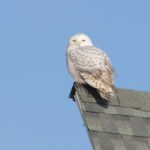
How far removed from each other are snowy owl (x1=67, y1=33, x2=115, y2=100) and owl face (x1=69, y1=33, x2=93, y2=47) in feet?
1.93

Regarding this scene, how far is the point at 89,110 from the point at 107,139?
729 millimetres

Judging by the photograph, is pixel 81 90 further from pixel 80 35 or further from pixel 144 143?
pixel 80 35

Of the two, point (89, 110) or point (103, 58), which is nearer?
point (89, 110)

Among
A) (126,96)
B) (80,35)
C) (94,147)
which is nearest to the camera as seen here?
(94,147)

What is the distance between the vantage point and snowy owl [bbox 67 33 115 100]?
12.9 meters

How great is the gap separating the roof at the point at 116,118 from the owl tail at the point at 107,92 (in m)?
0.07

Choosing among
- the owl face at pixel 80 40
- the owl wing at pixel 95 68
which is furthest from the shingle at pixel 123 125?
the owl face at pixel 80 40

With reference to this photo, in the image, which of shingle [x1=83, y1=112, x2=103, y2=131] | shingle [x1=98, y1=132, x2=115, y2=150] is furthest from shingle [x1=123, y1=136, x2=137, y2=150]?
shingle [x1=83, y1=112, x2=103, y2=131]

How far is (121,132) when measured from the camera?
1152cm

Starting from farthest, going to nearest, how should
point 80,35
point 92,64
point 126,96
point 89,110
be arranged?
point 80,35 → point 92,64 → point 126,96 → point 89,110

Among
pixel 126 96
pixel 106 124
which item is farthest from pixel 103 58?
pixel 106 124

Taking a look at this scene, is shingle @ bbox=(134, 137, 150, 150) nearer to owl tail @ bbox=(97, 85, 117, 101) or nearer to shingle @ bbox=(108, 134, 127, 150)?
shingle @ bbox=(108, 134, 127, 150)

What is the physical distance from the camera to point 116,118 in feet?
38.9

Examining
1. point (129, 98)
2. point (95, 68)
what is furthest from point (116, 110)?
point (95, 68)
